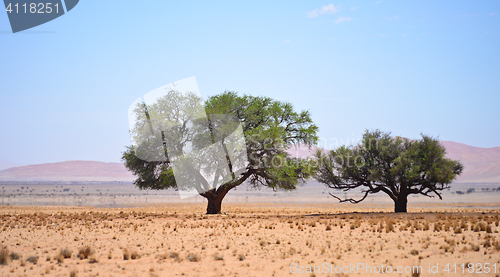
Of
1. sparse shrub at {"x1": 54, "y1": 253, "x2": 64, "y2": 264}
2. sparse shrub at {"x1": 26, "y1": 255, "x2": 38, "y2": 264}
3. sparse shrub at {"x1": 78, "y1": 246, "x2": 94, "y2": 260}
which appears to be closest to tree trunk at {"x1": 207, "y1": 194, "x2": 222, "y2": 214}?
sparse shrub at {"x1": 78, "y1": 246, "x2": 94, "y2": 260}

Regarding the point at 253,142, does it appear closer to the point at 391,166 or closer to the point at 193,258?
the point at 391,166

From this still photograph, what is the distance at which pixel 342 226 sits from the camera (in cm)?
2102

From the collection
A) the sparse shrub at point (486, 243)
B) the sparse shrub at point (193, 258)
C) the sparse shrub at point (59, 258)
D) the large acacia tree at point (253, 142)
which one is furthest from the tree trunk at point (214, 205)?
the sparse shrub at point (486, 243)

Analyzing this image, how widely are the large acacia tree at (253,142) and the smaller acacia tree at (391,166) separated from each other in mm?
3051

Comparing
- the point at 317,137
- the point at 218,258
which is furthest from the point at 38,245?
the point at 317,137

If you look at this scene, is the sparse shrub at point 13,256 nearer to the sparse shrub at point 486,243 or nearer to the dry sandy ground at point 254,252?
the dry sandy ground at point 254,252

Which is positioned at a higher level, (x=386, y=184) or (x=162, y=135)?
(x=162, y=135)

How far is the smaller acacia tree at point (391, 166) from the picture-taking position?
102 ft

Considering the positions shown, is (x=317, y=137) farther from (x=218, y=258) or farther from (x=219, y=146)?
(x=218, y=258)

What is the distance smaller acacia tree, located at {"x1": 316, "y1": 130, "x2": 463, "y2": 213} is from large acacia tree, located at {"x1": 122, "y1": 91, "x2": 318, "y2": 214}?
3.05 metres

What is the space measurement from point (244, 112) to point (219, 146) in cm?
383

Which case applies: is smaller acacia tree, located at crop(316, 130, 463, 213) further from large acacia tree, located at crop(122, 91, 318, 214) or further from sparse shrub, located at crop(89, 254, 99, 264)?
sparse shrub, located at crop(89, 254, 99, 264)

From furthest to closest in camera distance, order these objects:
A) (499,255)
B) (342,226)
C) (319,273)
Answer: (342,226), (499,255), (319,273)

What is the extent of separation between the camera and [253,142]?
29719 mm
